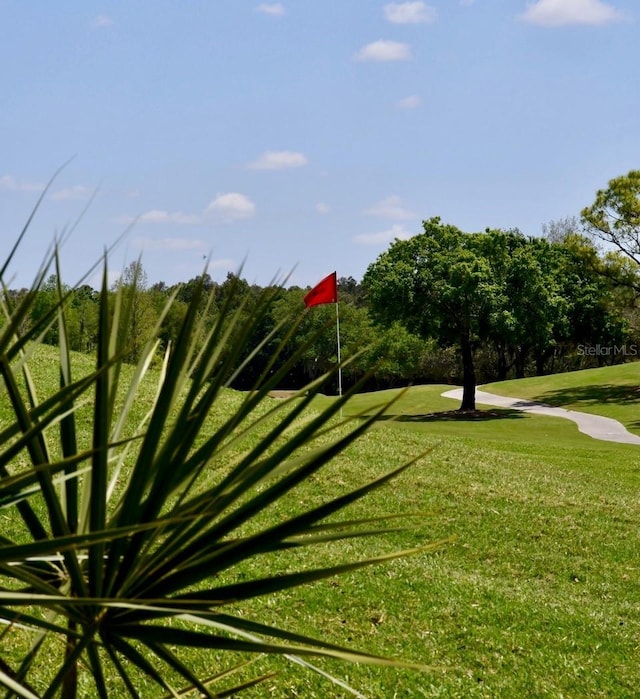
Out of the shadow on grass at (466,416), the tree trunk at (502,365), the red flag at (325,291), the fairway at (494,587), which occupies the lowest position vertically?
the shadow on grass at (466,416)

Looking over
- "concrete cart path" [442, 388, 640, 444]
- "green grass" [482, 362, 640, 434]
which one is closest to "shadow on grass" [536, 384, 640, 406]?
"green grass" [482, 362, 640, 434]

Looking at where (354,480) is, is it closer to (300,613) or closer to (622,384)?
(300,613)

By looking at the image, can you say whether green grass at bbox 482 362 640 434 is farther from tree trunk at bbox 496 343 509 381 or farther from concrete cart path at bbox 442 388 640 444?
tree trunk at bbox 496 343 509 381

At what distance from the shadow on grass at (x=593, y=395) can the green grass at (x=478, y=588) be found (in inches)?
1071

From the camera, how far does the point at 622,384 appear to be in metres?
49.2

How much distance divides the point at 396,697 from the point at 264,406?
55.0ft

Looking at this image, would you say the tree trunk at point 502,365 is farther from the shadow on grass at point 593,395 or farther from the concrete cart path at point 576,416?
the shadow on grass at point 593,395

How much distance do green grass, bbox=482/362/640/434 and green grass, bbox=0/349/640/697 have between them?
2342 cm

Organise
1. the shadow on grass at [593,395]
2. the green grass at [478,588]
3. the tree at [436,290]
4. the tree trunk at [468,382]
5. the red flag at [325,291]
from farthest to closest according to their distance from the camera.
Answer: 1. the shadow on grass at [593,395]
2. the tree trunk at [468,382]
3. the tree at [436,290]
4. the red flag at [325,291]
5. the green grass at [478,588]

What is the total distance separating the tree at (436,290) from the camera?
133 feet

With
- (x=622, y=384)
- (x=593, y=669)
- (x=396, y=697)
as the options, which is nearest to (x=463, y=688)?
(x=396, y=697)

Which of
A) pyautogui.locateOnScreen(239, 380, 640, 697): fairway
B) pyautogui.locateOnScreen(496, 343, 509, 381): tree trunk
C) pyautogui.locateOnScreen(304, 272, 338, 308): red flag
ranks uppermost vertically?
pyautogui.locateOnScreen(304, 272, 338, 308): red flag

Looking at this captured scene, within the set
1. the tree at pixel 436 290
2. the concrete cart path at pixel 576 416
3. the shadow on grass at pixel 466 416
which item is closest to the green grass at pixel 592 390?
the concrete cart path at pixel 576 416

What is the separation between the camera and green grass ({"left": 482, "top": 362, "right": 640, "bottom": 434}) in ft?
136
